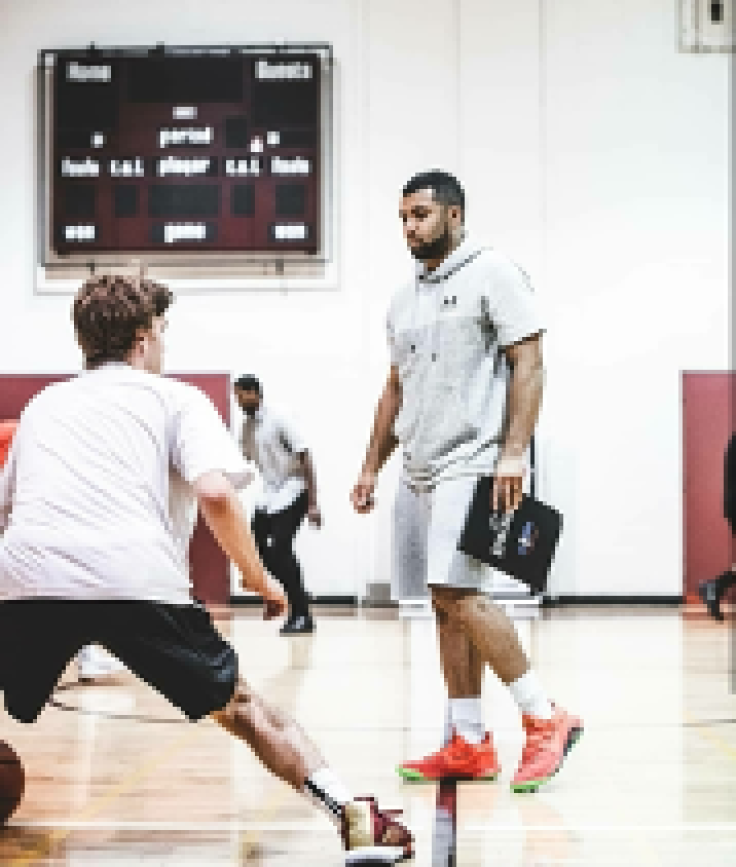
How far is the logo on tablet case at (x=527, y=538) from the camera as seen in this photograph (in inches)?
164

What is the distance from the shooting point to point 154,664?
3.05 meters

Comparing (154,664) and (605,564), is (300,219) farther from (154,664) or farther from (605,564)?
(154,664)

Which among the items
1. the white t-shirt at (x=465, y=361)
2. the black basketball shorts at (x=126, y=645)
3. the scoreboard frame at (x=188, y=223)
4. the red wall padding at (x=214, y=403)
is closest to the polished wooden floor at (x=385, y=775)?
the black basketball shorts at (x=126, y=645)

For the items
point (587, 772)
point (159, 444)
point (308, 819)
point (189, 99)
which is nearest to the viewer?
point (159, 444)

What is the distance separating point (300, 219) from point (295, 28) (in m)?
1.74

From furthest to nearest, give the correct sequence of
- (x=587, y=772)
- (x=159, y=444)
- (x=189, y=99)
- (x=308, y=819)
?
(x=189, y=99), (x=587, y=772), (x=308, y=819), (x=159, y=444)

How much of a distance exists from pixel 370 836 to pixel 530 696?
1.22 meters

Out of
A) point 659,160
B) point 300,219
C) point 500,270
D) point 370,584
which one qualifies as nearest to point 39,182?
point 300,219

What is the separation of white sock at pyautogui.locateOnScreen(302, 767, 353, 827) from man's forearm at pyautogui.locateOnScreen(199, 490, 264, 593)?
47cm

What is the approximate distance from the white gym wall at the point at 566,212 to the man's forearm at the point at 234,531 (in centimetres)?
893

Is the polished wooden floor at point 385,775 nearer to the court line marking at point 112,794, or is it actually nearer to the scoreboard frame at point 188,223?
the court line marking at point 112,794

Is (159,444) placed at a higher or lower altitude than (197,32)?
lower

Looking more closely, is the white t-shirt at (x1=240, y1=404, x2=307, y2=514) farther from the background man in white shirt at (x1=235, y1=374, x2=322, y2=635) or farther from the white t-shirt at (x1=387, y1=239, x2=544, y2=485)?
the white t-shirt at (x1=387, y1=239, x2=544, y2=485)

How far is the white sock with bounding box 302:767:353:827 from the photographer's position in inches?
122
